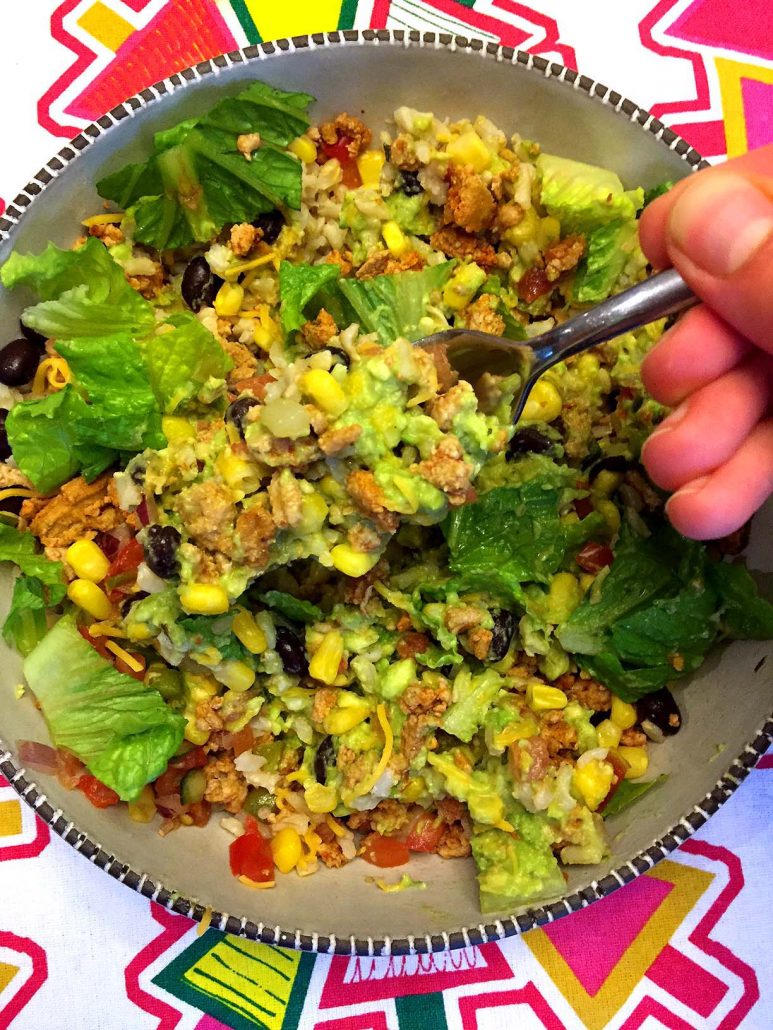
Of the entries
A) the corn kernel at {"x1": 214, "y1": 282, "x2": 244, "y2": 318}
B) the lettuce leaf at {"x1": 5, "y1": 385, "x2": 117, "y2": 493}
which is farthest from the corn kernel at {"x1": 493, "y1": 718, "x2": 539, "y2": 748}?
the corn kernel at {"x1": 214, "y1": 282, "x2": 244, "y2": 318}

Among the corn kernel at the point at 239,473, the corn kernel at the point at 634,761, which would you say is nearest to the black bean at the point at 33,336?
the corn kernel at the point at 239,473

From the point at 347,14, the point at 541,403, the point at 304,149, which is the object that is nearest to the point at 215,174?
the point at 304,149

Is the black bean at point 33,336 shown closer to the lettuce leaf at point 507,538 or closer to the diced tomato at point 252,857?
the lettuce leaf at point 507,538

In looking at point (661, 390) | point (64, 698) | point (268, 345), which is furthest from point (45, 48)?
point (661, 390)

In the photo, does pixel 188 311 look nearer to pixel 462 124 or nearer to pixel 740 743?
pixel 462 124

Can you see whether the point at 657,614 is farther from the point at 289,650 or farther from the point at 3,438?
the point at 3,438
